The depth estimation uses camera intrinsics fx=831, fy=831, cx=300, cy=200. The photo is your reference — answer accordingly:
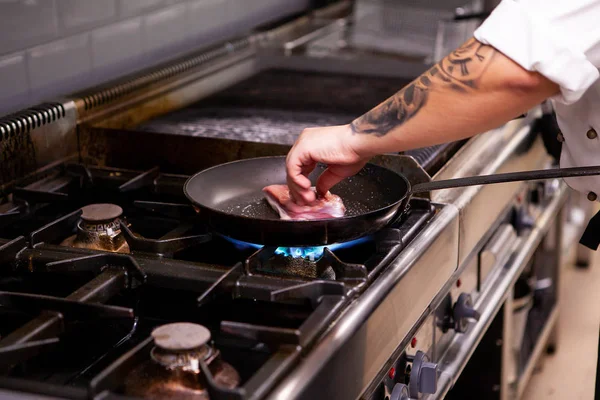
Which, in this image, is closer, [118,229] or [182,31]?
[118,229]

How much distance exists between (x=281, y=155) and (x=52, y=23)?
0.60 meters

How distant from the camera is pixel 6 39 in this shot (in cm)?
160

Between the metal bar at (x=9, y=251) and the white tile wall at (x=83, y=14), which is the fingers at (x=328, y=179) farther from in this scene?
the white tile wall at (x=83, y=14)

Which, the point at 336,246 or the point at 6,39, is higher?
the point at 6,39

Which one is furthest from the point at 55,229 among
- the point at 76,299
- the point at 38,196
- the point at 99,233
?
the point at 76,299

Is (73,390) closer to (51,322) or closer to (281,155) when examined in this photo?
(51,322)

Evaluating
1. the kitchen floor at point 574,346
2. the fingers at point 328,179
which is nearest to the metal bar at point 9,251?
the fingers at point 328,179

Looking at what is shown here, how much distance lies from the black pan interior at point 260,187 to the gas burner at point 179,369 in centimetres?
40

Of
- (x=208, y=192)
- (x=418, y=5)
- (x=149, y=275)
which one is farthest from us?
(x=418, y=5)

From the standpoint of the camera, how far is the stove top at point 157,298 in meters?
0.95

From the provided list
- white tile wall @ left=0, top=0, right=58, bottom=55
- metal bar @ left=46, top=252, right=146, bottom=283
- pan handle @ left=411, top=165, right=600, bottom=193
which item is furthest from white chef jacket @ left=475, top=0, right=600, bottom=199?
white tile wall @ left=0, top=0, right=58, bottom=55

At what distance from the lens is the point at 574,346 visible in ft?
9.68

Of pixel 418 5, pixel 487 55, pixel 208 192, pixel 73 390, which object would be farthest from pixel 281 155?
pixel 418 5

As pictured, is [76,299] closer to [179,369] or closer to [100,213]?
[179,369]
